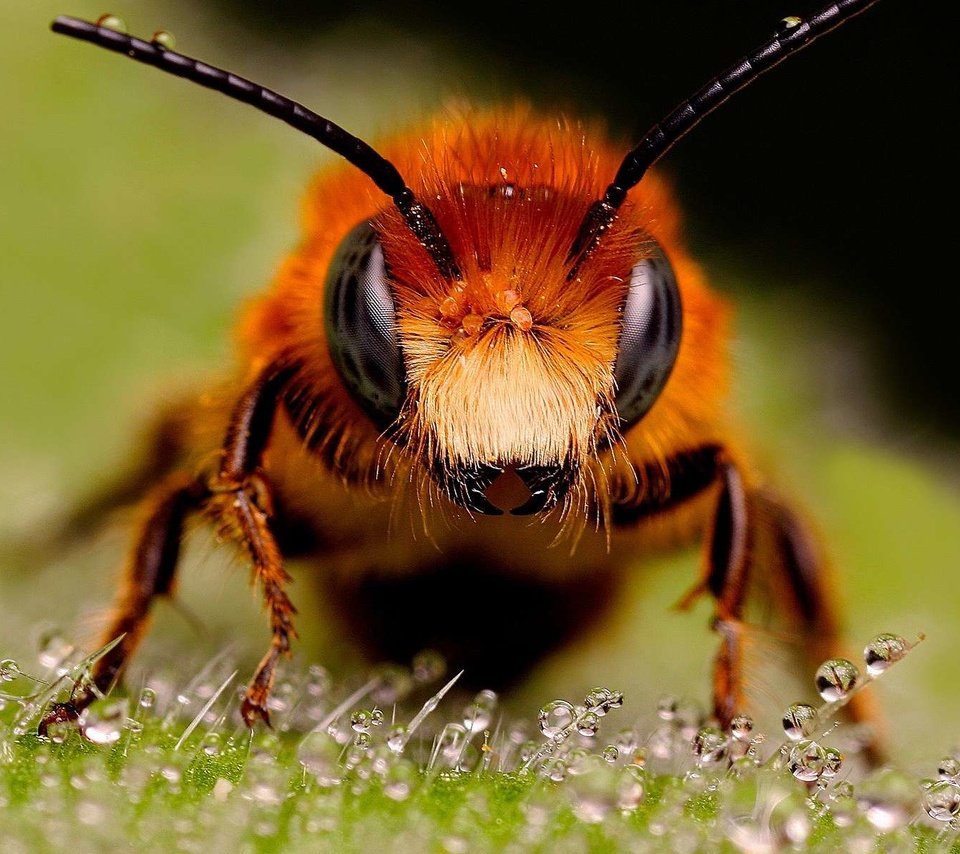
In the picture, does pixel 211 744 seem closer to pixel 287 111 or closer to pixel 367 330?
pixel 367 330

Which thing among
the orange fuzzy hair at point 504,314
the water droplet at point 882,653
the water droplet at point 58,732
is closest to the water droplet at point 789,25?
the orange fuzzy hair at point 504,314

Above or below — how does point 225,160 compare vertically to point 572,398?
above

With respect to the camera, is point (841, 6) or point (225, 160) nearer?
point (841, 6)

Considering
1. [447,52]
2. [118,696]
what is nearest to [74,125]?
[447,52]

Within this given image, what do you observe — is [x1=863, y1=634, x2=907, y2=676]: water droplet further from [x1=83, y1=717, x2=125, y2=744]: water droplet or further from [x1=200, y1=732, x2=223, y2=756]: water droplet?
[x1=83, y1=717, x2=125, y2=744]: water droplet

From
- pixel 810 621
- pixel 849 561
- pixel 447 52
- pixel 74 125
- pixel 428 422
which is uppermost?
pixel 74 125

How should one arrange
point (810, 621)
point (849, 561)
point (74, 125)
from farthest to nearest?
point (74, 125)
point (849, 561)
point (810, 621)

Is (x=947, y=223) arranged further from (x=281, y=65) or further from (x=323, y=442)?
(x=323, y=442)

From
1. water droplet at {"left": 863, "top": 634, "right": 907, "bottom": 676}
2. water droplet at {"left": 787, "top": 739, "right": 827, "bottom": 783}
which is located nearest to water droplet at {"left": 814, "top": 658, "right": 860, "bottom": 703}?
water droplet at {"left": 863, "top": 634, "right": 907, "bottom": 676}

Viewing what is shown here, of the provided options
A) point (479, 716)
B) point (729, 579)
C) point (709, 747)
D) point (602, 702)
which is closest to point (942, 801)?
point (709, 747)
